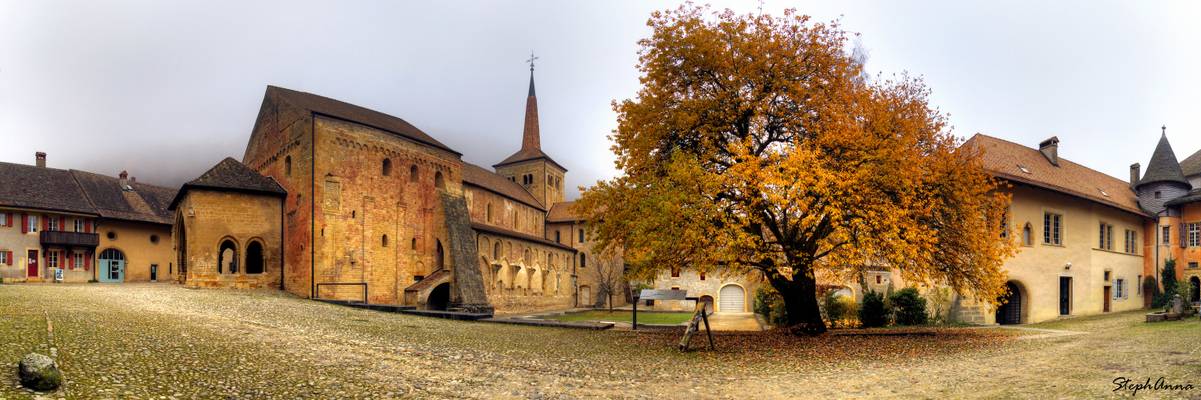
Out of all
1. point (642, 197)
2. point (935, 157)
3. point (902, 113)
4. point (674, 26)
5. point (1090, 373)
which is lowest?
point (1090, 373)

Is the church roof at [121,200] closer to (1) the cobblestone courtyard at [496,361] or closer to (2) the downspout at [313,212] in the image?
(2) the downspout at [313,212]

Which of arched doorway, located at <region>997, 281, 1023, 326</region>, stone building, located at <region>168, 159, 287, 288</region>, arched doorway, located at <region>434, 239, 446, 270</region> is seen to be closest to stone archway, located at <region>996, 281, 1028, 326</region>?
arched doorway, located at <region>997, 281, 1023, 326</region>

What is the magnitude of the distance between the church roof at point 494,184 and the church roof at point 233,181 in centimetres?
1667

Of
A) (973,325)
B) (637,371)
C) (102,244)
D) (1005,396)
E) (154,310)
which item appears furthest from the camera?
(102,244)

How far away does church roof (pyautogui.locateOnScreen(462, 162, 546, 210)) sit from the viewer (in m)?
52.8

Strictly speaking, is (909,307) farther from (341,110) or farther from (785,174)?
(341,110)

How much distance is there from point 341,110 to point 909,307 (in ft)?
98.7

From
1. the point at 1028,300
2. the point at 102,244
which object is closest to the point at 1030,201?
the point at 1028,300

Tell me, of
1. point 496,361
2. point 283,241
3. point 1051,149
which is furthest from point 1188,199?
point 283,241

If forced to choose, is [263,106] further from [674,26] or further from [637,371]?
[637,371]

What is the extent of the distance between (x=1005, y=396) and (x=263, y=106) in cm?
3853

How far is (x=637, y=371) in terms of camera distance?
12406 millimetres

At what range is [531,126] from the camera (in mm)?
82562

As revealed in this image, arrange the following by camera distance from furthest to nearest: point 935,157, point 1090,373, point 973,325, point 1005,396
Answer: point 973,325, point 935,157, point 1090,373, point 1005,396
